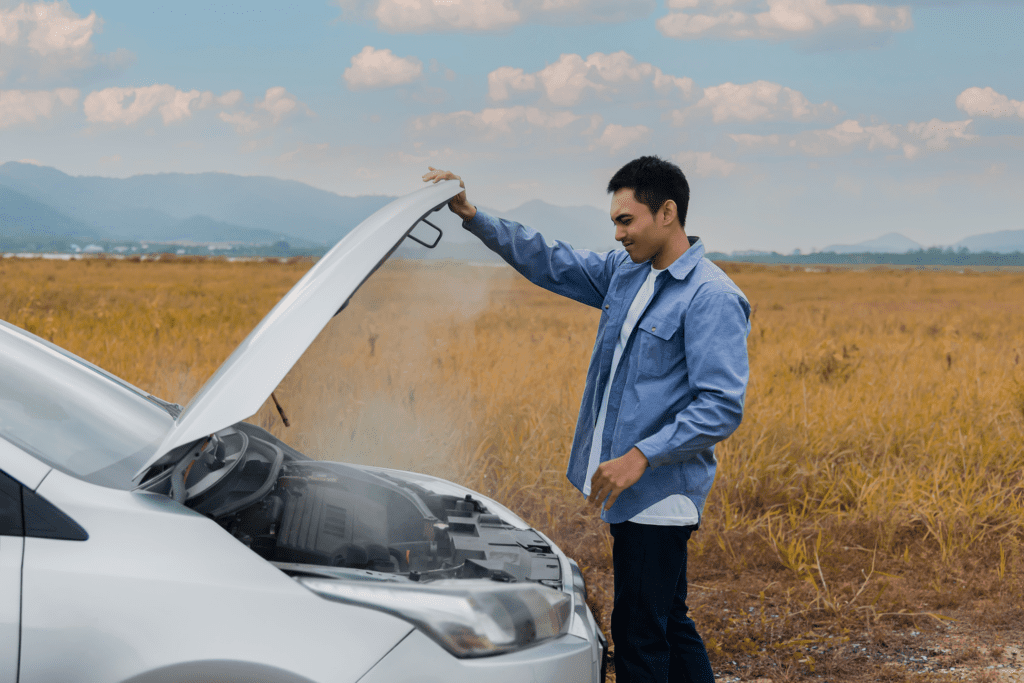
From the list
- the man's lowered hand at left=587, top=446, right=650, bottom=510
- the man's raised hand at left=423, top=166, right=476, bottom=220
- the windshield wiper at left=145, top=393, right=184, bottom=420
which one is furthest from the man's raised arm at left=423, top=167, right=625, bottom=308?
the windshield wiper at left=145, top=393, right=184, bottom=420

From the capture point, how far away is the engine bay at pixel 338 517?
6.03 ft

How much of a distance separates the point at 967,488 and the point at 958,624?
→ 143 centimetres

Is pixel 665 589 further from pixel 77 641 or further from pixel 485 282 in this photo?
pixel 77 641

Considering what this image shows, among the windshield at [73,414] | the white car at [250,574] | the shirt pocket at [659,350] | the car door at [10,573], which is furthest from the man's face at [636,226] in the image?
the car door at [10,573]

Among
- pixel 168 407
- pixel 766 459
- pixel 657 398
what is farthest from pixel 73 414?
pixel 766 459

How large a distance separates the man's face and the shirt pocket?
24cm

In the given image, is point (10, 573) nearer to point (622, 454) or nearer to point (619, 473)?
point (619, 473)

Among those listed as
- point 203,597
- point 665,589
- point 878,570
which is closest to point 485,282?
point 665,589

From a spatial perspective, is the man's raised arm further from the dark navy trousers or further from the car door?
the car door

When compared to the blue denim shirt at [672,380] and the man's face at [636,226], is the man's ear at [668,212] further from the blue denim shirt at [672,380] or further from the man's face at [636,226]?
the blue denim shirt at [672,380]

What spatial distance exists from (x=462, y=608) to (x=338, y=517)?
0.56 metres

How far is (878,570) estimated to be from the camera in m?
4.20

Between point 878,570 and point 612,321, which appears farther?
point 878,570

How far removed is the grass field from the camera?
2.94 m
